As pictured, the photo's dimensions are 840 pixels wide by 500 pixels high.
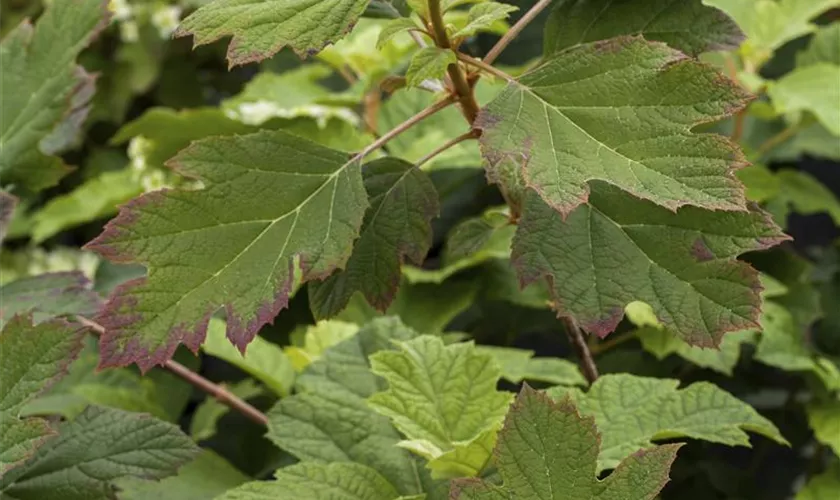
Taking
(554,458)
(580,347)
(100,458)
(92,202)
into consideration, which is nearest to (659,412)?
(580,347)

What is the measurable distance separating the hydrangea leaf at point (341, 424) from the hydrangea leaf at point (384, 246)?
0.34 ft

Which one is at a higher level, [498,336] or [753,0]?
[753,0]

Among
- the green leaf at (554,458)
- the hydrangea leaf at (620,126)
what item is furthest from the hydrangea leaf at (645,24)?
the green leaf at (554,458)

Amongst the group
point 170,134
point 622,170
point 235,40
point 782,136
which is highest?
point 235,40

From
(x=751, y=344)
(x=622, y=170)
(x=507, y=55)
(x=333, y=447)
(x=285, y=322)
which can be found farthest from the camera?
(x=507, y=55)

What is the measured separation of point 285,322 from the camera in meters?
1.15

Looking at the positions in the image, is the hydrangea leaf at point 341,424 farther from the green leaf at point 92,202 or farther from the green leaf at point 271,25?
the green leaf at point 92,202

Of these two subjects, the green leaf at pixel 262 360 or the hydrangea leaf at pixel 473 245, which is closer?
the hydrangea leaf at pixel 473 245

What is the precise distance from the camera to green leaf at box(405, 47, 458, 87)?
0.62 m

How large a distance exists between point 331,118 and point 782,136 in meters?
0.55

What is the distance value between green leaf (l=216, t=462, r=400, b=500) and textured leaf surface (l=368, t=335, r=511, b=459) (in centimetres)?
4

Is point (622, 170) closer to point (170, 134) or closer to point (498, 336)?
point (498, 336)

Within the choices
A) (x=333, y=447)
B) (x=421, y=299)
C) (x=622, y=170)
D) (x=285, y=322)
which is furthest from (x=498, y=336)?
(x=622, y=170)

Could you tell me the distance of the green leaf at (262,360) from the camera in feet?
3.04
